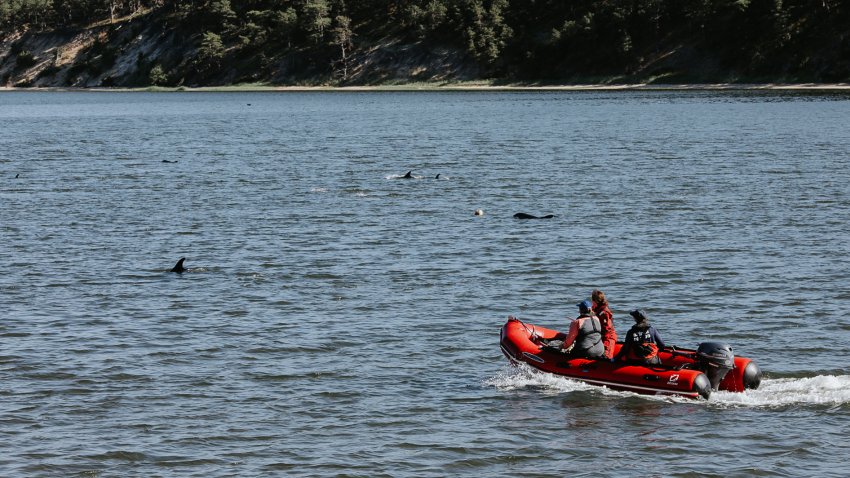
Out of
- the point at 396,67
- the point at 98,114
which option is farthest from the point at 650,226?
the point at 396,67

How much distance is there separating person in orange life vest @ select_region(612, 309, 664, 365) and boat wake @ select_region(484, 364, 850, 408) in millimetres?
716

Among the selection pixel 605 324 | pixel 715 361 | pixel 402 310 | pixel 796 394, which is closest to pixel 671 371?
pixel 715 361

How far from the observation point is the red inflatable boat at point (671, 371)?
68.1 feet

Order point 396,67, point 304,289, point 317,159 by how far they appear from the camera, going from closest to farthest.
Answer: point 304,289 < point 317,159 < point 396,67

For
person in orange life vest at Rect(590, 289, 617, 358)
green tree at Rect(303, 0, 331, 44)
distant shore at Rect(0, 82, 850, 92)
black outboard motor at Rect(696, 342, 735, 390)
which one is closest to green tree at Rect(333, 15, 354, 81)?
green tree at Rect(303, 0, 331, 44)

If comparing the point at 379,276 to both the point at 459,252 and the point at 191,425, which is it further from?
the point at 191,425

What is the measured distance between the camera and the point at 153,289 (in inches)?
1196

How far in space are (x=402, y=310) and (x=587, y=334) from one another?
7.25 meters

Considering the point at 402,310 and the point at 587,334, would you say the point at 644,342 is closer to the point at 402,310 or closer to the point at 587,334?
the point at 587,334

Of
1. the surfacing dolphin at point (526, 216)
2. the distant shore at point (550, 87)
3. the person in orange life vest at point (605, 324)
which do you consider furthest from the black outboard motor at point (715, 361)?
the distant shore at point (550, 87)

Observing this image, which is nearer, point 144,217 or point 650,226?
point 650,226

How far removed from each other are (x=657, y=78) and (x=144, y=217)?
121 m

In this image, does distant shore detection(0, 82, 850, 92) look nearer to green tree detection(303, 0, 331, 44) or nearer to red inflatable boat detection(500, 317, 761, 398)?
green tree detection(303, 0, 331, 44)

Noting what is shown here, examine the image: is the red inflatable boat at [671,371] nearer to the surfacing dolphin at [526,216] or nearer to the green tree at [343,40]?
the surfacing dolphin at [526,216]
